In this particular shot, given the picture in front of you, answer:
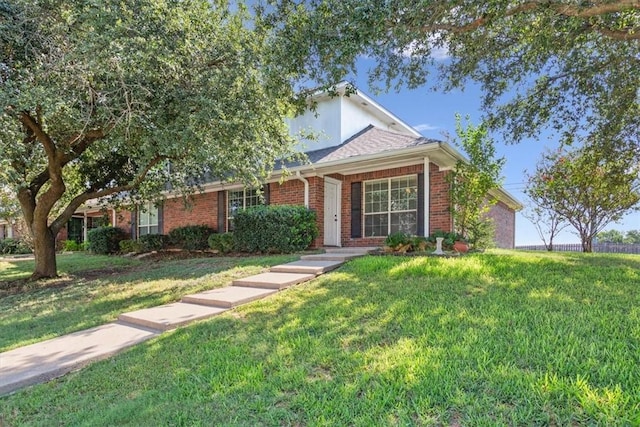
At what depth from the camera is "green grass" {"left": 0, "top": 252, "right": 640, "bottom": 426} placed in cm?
246

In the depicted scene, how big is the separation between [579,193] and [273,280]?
14384 mm

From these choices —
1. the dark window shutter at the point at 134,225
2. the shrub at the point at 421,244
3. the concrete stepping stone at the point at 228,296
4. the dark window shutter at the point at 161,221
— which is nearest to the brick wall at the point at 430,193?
the shrub at the point at 421,244

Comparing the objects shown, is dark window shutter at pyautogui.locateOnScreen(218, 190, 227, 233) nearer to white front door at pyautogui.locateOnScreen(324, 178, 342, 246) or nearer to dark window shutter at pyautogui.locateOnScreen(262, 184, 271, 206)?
dark window shutter at pyautogui.locateOnScreen(262, 184, 271, 206)

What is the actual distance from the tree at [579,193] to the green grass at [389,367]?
11557 mm

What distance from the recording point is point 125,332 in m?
5.11

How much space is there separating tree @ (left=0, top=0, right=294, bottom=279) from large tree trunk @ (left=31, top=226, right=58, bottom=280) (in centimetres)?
222

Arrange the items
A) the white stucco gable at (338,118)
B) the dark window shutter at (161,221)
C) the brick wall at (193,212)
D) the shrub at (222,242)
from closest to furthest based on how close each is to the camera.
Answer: the shrub at (222,242)
the white stucco gable at (338,118)
the brick wall at (193,212)
the dark window shutter at (161,221)

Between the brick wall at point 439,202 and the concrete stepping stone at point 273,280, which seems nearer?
the concrete stepping stone at point 273,280

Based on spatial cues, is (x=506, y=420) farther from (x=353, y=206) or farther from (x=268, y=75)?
(x=353, y=206)

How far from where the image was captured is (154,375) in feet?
11.7

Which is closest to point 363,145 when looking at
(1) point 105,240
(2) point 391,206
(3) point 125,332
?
(2) point 391,206

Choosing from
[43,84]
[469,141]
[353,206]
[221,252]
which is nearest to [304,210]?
[353,206]

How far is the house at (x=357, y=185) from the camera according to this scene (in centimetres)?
1022

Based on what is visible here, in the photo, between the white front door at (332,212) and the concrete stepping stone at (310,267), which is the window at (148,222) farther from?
the concrete stepping stone at (310,267)
